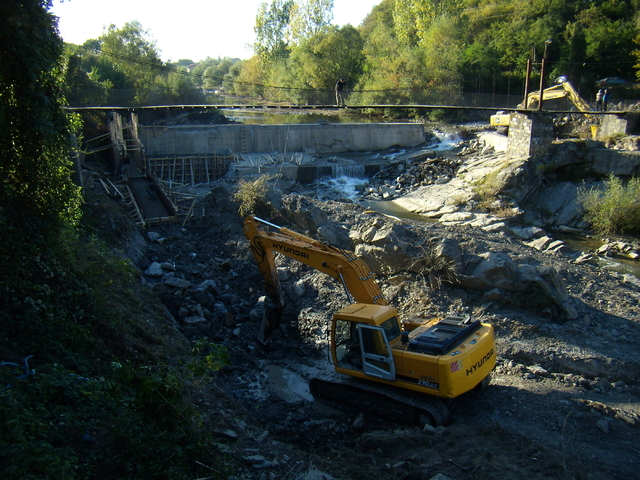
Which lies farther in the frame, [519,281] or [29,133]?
[519,281]

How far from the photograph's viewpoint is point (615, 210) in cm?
1845

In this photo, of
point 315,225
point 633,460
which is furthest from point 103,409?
point 315,225

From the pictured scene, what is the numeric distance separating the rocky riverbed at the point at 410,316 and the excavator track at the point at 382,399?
0.21 m

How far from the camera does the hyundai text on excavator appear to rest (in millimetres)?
7416

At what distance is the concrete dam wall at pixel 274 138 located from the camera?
26.8 m

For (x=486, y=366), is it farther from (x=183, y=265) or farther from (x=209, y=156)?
(x=209, y=156)

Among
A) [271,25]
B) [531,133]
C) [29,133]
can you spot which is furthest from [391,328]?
[271,25]

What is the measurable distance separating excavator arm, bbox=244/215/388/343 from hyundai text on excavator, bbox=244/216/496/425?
20 mm

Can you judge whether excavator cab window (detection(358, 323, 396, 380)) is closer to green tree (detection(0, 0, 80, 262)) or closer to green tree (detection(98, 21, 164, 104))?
green tree (detection(0, 0, 80, 262))

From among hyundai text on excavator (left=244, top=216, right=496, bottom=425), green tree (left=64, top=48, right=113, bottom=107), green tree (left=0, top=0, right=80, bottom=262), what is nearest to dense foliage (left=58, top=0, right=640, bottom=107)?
green tree (left=64, top=48, right=113, bottom=107)

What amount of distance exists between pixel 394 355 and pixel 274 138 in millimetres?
23103

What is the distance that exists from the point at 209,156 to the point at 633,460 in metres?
22.4

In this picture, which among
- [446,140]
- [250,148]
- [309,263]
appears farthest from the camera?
[446,140]

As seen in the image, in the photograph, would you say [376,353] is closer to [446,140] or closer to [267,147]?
[267,147]
